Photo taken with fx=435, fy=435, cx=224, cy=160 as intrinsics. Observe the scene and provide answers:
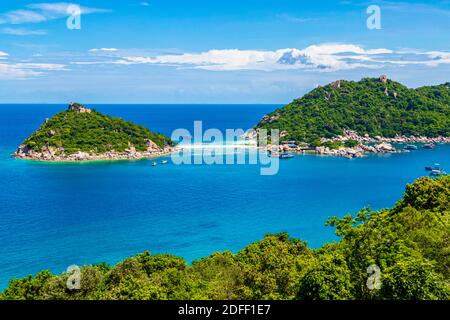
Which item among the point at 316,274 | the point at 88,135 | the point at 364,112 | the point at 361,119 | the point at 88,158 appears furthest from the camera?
the point at 364,112

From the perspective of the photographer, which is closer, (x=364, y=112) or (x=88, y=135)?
(x=88, y=135)

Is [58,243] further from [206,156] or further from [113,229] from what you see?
[206,156]

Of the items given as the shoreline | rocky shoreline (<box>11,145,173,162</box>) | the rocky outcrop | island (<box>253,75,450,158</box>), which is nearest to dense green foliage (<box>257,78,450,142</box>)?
island (<box>253,75,450,158</box>)

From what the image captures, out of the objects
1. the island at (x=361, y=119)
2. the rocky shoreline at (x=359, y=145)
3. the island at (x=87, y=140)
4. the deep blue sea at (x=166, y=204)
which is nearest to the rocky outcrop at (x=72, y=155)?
the island at (x=87, y=140)

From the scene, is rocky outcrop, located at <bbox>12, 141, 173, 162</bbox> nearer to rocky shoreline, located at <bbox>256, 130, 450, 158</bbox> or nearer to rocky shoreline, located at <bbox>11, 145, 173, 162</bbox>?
rocky shoreline, located at <bbox>11, 145, 173, 162</bbox>

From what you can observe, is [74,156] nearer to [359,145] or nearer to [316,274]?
[359,145]

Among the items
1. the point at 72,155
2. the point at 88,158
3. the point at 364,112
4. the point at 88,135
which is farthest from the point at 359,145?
the point at 72,155
